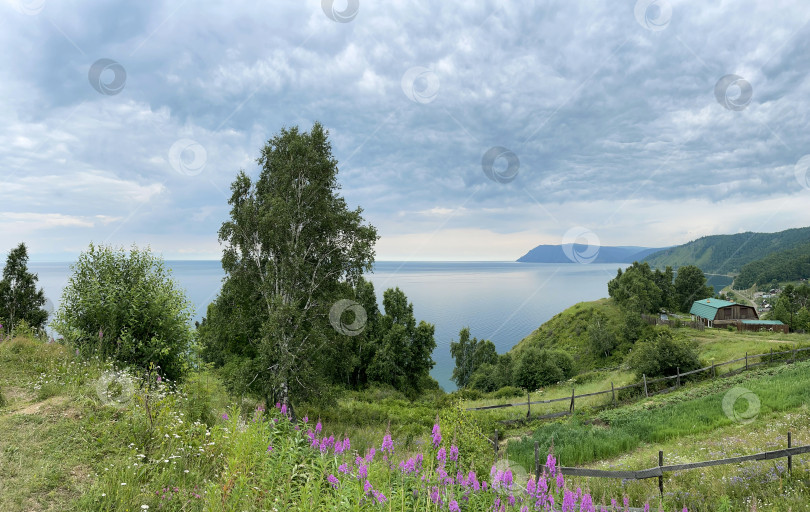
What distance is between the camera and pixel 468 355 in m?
68.1

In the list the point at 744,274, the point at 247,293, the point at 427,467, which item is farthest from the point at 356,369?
the point at 744,274

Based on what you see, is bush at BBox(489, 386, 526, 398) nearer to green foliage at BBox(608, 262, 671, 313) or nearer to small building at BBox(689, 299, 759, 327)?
green foliage at BBox(608, 262, 671, 313)

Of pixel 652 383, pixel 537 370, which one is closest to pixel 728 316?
pixel 537 370

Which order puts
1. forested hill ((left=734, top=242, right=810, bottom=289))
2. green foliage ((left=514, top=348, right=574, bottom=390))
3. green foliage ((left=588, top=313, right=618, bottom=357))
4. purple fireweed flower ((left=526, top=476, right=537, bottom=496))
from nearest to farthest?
1. purple fireweed flower ((left=526, top=476, right=537, bottom=496))
2. green foliage ((left=514, top=348, right=574, bottom=390))
3. green foliage ((left=588, top=313, right=618, bottom=357))
4. forested hill ((left=734, top=242, right=810, bottom=289))

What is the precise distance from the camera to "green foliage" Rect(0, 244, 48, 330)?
32.8 metres

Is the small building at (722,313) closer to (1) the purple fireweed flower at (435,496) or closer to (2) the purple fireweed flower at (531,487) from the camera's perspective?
(2) the purple fireweed flower at (531,487)

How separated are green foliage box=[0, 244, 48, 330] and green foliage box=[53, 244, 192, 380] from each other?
31672mm

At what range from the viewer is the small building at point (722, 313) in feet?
206

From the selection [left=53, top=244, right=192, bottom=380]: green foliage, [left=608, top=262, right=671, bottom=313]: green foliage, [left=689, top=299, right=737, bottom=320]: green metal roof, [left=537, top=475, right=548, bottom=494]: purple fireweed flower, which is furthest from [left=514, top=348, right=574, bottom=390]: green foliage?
[left=689, top=299, right=737, bottom=320]: green metal roof

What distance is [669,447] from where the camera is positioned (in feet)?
40.7

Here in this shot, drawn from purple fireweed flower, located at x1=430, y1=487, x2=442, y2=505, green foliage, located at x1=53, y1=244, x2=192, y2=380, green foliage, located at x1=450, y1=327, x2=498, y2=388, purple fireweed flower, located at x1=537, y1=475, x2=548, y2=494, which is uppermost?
green foliage, located at x1=53, y1=244, x2=192, y2=380

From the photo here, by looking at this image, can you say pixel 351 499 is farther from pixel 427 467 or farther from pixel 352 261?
pixel 352 261

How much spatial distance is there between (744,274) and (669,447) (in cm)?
24385

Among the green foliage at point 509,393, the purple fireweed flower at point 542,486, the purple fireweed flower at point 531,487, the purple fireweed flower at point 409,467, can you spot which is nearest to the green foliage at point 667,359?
the green foliage at point 509,393
